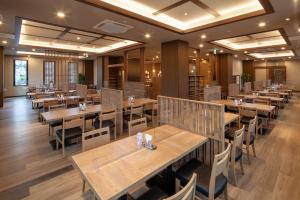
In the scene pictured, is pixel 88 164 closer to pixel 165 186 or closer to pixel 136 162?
pixel 136 162

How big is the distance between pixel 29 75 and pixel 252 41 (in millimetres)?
14035

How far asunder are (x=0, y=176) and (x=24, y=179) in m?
0.45

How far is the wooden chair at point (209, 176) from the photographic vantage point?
1724 millimetres

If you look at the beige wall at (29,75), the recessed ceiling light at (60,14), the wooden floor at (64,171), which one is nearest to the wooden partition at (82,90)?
the wooden floor at (64,171)

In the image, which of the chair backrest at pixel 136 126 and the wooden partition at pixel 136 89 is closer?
the chair backrest at pixel 136 126

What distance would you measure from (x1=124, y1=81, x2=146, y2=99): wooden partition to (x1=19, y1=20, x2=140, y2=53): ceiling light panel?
1.75m

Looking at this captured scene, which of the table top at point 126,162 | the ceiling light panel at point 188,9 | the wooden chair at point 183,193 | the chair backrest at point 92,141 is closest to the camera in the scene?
the wooden chair at point 183,193

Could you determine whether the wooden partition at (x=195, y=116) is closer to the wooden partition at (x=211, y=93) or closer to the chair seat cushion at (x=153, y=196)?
the chair seat cushion at (x=153, y=196)

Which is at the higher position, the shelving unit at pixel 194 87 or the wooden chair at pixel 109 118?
the shelving unit at pixel 194 87

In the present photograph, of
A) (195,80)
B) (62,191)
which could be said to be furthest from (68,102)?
(195,80)

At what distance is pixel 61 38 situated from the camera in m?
7.14

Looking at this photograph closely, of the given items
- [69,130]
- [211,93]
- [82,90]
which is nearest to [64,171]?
[69,130]

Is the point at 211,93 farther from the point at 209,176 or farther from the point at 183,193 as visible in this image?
the point at 183,193

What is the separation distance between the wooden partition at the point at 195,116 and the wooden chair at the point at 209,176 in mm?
426
